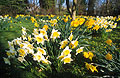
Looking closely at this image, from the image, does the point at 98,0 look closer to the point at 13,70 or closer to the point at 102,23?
the point at 102,23

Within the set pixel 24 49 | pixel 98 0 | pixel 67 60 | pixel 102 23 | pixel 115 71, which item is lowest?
pixel 115 71

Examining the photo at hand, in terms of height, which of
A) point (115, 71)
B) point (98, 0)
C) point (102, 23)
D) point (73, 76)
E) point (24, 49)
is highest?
point (98, 0)

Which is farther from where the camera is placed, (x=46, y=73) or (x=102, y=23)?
(x=102, y=23)

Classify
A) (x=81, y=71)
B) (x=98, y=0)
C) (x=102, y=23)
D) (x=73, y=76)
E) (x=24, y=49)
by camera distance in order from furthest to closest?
(x=98, y=0)
(x=102, y=23)
(x=81, y=71)
(x=73, y=76)
(x=24, y=49)

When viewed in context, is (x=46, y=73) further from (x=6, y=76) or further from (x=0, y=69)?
(x=0, y=69)

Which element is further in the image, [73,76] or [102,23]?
[102,23]

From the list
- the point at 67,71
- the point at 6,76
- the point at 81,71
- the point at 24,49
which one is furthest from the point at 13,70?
the point at 81,71

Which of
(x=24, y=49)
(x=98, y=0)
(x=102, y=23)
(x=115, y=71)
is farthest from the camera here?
(x=98, y=0)

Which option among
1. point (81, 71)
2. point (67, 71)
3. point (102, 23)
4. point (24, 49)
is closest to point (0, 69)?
point (24, 49)

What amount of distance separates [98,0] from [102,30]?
26.3m

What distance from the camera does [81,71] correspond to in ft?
5.32

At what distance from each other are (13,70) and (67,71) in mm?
941

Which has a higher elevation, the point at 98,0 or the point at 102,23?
the point at 98,0

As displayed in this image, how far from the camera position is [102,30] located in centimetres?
340
